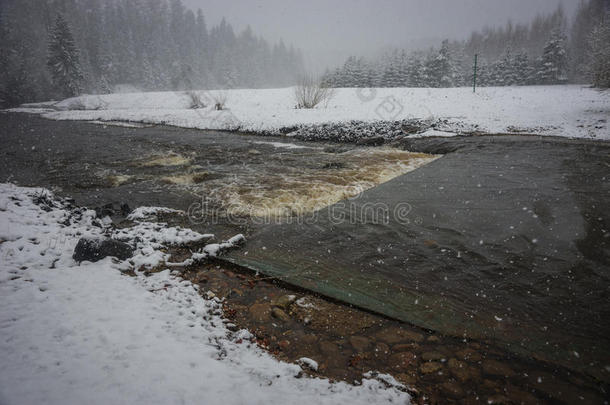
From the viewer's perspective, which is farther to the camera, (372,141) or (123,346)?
(372,141)

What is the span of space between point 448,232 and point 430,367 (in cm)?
254

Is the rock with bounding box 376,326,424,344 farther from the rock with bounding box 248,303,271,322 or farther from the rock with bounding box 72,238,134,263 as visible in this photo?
the rock with bounding box 72,238,134,263

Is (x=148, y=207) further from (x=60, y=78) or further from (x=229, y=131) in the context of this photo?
(x=60, y=78)

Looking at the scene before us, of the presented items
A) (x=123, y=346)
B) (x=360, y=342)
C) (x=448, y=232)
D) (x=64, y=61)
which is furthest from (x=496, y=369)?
(x=64, y=61)

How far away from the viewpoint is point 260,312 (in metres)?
3.00

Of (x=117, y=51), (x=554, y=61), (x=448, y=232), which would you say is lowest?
(x=448, y=232)

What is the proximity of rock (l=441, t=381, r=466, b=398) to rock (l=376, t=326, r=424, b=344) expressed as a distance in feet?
1.45

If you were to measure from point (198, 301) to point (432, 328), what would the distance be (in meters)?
2.27

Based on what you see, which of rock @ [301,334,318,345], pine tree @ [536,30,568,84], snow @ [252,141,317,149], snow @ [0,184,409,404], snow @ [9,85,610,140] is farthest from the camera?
pine tree @ [536,30,568,84]

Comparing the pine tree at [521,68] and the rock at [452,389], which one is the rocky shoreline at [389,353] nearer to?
the rock at [452,389]

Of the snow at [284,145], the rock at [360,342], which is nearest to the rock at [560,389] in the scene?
the rock at [360,342]

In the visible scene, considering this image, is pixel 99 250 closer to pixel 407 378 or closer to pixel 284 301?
pixel 284 301

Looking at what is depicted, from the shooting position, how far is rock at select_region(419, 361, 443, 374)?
91.0 inches

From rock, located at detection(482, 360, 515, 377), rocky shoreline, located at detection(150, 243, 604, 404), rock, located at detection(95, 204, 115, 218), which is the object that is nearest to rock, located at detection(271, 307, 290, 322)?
rocky shoreline, located at detection(150, 243, 604, 404)
